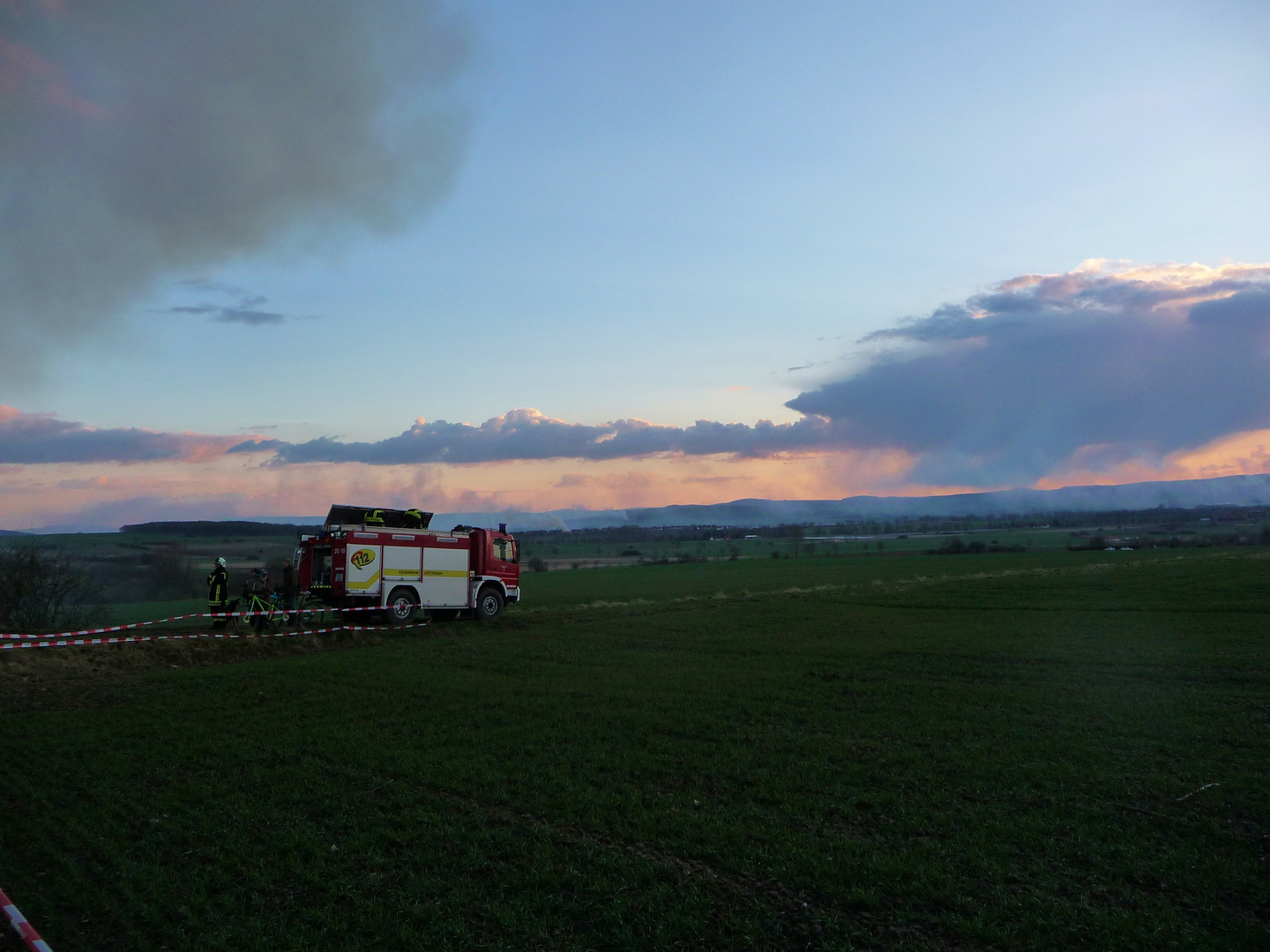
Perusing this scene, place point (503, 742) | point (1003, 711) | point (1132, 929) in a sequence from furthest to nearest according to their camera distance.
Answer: point (1003, 711) < point (503, 742) < point (1132, 929)

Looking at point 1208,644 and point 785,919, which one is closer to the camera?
point 785,919

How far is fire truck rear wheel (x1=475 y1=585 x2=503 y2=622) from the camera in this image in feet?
92.5

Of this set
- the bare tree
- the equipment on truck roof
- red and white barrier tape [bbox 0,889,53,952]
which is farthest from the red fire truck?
→ red and white barrier tape [bbox 0,889,53,952]

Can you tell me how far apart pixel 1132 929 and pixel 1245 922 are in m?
0.90

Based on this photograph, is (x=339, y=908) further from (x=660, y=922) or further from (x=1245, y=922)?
(x=1245, y=922)

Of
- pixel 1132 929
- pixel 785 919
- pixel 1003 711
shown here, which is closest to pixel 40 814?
pixel 785 919

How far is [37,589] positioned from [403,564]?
1857 cm

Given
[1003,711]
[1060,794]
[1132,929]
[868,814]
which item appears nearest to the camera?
[1132,929]

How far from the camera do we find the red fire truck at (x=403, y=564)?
2416 centimetres

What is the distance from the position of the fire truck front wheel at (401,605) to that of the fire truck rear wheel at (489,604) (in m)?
2.75

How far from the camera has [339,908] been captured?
6.11m

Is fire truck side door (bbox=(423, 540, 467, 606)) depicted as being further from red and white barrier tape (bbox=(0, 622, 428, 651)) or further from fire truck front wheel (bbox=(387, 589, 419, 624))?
red and white barrier tape (bbox=(0, 622, 428, 651))

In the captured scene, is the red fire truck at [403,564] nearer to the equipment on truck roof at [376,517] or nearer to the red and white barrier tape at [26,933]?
the equipment on truck roof at [376,517]

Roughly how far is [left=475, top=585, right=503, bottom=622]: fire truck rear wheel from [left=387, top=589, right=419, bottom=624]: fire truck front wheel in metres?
2.75
